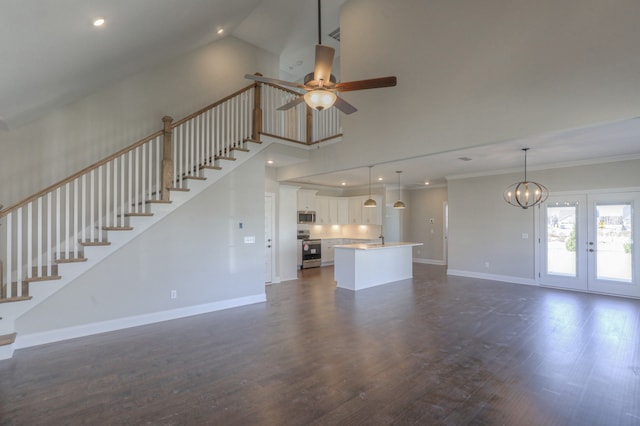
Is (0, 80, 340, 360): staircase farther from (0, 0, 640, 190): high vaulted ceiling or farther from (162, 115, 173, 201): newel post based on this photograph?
(0, 0, 640, 190): high vaulted ceiling

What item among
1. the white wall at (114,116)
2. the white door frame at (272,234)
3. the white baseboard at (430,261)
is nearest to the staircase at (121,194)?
the white wall at (114,116)

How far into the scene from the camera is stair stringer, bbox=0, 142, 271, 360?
3566 mm

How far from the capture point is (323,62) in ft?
10.3

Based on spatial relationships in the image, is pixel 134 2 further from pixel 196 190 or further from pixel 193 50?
pixel 193 50

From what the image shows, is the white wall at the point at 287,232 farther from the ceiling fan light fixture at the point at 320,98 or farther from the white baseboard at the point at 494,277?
the ceiling fan light fixture at the point at 320,98

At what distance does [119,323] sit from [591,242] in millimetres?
8690

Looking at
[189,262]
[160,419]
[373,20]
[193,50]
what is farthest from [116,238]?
[373,20]

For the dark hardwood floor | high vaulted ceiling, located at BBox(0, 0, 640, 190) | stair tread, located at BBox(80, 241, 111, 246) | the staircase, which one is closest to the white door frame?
high vaulted ceiling, located at BBox(0, 0, 640, 190)

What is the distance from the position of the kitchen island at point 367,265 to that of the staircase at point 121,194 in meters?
2.58

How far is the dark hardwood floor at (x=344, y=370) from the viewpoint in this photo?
2.40 meters

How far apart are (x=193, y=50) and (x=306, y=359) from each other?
5955mm

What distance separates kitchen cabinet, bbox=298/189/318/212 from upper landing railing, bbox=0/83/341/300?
9.42ft

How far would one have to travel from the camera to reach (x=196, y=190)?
5.00 m

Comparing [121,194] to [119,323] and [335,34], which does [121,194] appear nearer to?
[119,323]
